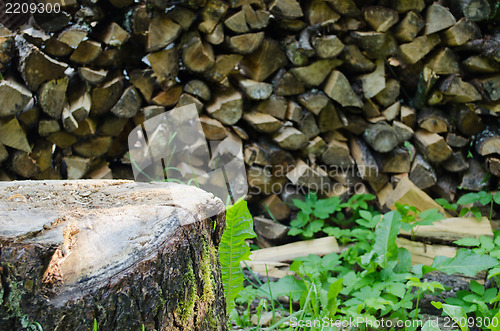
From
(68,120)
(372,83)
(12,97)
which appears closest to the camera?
(12,97)

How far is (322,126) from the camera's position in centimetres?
199

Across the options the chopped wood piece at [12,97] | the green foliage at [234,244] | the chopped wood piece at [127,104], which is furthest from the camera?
the chopped wood piece at [127,104]

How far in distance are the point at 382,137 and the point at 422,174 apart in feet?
0.96

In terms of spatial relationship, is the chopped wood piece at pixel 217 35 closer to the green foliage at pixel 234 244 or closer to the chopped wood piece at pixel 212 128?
the chopped wood piece at pixel 212 128

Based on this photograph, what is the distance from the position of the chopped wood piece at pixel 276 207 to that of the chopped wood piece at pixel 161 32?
90 centimetres

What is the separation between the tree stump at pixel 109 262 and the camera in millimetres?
671

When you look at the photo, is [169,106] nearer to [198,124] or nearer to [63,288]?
[198,124]

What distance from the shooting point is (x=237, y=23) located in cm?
175

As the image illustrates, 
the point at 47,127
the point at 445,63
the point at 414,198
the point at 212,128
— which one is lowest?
the point at 414,198

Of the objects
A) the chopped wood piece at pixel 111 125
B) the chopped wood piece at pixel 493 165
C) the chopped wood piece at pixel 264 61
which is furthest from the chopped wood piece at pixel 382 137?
the chopped wood piece at pixel 111 125

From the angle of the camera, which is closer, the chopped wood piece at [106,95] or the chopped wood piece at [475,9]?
the chopped wood piece at [106,95]

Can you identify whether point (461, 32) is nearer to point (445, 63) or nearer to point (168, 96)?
point (445, 63)

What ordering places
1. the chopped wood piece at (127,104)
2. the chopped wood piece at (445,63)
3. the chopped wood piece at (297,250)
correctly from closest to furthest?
the chopped wood piece at (127,104) < the chopped wood piece at (297,250) < the chopped wood piece at (445,63)

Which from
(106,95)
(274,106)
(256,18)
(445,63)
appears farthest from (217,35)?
(445,63)
